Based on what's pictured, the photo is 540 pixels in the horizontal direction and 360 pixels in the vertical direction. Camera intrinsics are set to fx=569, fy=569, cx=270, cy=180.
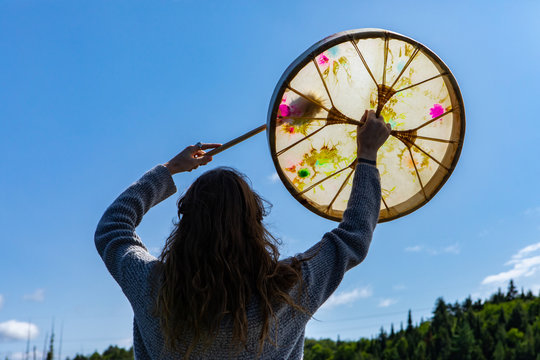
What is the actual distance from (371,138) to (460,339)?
142443 millimetres

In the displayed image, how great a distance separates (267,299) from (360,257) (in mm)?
628

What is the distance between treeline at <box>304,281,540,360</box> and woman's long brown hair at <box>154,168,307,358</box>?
456 feet

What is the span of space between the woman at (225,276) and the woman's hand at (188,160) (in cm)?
83

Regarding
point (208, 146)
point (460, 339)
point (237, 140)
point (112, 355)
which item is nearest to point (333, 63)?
point (237, 140)

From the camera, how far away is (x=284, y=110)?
500cm

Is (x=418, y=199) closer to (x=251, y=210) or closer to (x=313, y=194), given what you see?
(x=313, y=194)

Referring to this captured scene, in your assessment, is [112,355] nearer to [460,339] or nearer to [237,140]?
[460,339]

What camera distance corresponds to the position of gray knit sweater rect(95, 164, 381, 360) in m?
2.79

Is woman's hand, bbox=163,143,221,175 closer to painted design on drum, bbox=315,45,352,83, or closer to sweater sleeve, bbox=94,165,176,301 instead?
sweater sleeve, bbox=94,165,176,301

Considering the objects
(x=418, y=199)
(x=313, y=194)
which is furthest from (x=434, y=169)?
(x=313, y=194)

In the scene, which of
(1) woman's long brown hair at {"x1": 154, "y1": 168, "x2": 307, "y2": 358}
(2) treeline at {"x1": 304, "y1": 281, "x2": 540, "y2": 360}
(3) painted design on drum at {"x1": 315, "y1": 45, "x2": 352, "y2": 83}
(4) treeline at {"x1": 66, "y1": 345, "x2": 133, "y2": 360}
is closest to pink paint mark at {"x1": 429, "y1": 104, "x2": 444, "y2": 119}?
(3) painted design on drum at {"x1": 315, "y1": 45, "x2": 352, "y2": 83}

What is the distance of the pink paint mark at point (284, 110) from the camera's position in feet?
16.3

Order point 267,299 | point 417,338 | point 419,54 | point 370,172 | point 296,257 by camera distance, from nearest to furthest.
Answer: point 267,299, point 296,257, point 370,172, point 419,54, point 417,338

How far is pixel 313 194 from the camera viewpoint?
543cm
